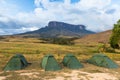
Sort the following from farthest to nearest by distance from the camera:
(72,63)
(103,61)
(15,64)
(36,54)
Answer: (36,54) < (103,61) < (72,63) < (15,64)

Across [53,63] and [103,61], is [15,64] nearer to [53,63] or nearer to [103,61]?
[53,63]

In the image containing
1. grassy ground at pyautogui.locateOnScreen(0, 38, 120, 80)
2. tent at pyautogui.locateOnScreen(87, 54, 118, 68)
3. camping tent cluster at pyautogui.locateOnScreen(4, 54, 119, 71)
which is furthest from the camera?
tent at pyautogui.locateOnScreen(87, 54, 118, 68)

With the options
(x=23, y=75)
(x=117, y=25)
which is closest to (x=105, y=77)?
(x=23, y=75)

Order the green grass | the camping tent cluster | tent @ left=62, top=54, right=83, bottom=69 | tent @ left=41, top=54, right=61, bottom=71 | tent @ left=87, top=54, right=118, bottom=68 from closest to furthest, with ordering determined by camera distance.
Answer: tent @ left=41, top=54, right=61, bottom=71, the camping tent cluster, tent @ left=62, top=54, right=83, bottom=69, tent @ left=87, top=54, right=118, bottom=68, the green grass

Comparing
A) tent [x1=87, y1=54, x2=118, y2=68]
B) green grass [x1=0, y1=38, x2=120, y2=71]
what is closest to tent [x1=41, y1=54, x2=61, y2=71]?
green grass [x1=0, y1=38, x2=120, y2=71]

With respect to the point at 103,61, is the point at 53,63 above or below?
above

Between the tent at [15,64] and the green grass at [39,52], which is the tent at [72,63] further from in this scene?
the green grass at [39,52]

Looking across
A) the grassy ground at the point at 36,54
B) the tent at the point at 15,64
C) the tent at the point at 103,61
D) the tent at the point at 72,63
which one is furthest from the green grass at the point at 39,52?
the tent at the point at 72,63

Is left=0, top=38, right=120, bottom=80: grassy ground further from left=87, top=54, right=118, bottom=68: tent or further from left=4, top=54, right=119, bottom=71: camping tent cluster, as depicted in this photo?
left=87, top=54, right=118, bottom=68: tent

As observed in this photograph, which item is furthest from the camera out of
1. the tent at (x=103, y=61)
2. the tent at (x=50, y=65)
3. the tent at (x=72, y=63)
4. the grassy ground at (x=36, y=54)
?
the tent at (x=103, y=61)

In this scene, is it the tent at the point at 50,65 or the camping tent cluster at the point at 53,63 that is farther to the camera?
the camping tent cluster at the point at 53,63

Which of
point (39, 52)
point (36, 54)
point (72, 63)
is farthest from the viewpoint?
point (39, 52)

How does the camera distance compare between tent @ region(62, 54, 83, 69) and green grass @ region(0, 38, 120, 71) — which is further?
green grass @ region(0, 38, 120, 71)

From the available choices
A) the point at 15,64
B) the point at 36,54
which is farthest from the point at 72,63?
the point at 36,54
